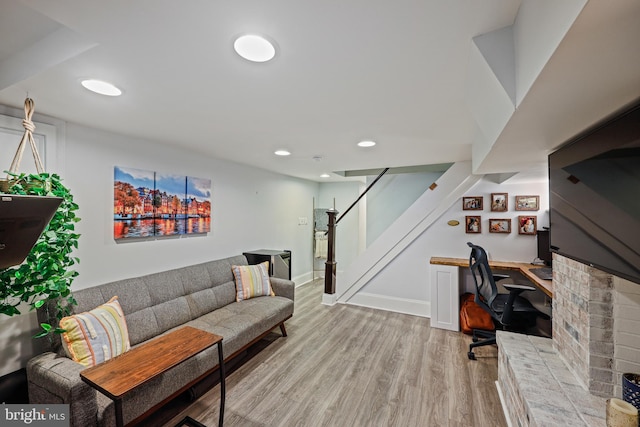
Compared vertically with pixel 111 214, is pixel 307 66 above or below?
above

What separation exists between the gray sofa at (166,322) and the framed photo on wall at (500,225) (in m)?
2.92

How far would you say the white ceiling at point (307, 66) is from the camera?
84 cm

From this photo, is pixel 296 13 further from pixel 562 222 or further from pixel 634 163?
pixel 562 222

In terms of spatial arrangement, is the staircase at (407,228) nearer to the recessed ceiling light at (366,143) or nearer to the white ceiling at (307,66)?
the white ceiling at (307,66)

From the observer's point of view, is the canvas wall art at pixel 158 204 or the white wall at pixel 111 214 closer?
the white wall at pixel 111 214

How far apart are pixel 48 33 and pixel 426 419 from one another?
125 inches

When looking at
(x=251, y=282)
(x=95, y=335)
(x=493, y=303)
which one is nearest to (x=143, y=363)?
(x=95, y=335)

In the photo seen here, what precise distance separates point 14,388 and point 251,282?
6.47 ft

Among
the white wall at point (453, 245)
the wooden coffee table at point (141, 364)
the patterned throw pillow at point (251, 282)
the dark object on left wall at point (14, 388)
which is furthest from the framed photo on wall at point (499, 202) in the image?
the dark object on left wall at point (14, 388)

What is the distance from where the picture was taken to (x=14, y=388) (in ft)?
5.42

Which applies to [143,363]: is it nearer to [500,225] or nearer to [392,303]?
[392,303]

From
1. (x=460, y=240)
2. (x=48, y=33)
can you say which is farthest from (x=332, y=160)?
(x=48, y=33)

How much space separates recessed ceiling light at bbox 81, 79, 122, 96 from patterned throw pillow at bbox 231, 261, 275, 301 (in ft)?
7.41

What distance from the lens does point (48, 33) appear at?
1.16 metres
